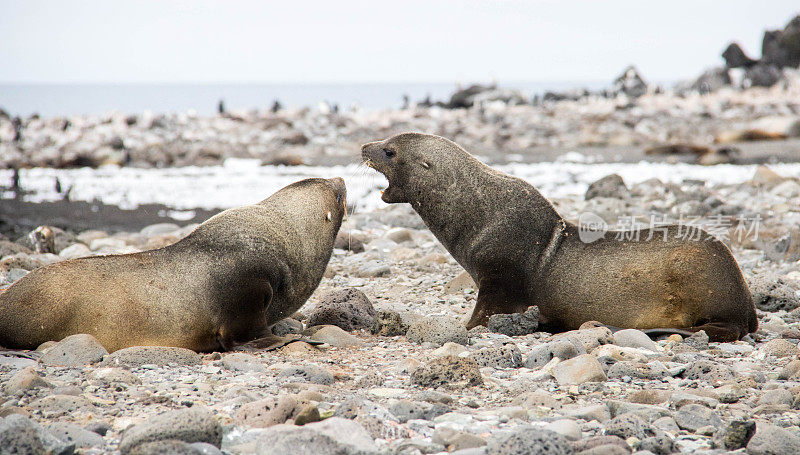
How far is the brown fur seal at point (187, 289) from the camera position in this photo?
5008 millimetres

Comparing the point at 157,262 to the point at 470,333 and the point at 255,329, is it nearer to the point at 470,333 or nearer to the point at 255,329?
the point at 255,329

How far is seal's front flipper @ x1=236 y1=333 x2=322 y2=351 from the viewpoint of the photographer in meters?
5.09

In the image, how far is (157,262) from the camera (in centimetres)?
529

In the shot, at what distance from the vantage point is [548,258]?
5.74 metres

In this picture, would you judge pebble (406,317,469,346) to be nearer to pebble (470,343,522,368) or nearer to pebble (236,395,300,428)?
pebble (470,343,522,368)

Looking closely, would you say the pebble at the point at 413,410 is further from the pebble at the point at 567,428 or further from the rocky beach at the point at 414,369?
the pebble at the point at 567,428

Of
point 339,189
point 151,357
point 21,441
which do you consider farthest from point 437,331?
point 21,441

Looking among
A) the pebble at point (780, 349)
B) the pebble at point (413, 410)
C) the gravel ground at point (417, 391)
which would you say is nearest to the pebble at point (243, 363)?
the gravel ground at point (417, 391)

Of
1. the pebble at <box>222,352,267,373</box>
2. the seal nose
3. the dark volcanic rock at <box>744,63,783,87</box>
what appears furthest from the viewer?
the dark volcanic rock at <box>744,63,783,87</box>

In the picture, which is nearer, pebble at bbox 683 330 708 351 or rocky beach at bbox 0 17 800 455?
rocky beach at bbox 0 17 800 455

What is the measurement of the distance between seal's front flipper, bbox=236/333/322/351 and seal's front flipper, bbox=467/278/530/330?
1.21 meters

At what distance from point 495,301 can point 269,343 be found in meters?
1.65

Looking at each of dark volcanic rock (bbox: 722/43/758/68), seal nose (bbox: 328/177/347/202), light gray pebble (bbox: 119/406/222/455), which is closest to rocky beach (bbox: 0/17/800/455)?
light gray pebble (bbox: 119/406/222/455)

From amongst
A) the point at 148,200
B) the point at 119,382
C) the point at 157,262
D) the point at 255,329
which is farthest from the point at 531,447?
the point at 148,200
